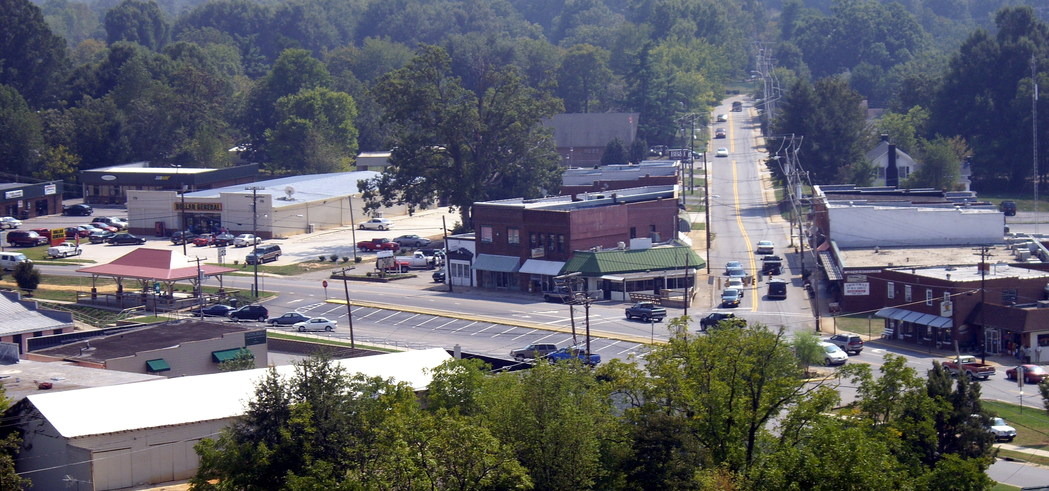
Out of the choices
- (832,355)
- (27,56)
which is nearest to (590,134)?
(27,56)

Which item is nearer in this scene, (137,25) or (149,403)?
(149,403)

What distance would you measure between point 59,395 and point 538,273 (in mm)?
35023

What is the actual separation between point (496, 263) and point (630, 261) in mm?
8023

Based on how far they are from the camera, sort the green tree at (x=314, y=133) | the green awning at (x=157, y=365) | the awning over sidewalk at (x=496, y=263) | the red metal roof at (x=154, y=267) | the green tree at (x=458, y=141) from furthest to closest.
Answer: the green tree at (x=314, y=133) → the green tree at (x=458, y=141) → the awning over sidewalk at (x=496, y=263) → the red metal roof at (x=154, y=267) → the green awning at (x=157, y=365)

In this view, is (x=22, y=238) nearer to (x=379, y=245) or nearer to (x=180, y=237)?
(x=180, y=237)

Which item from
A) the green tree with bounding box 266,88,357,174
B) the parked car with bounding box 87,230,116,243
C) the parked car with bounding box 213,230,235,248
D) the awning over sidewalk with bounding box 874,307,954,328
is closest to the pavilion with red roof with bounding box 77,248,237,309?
the parked car with bounding box 213,230,235,248

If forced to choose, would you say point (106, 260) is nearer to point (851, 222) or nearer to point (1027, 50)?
point (851, 222)

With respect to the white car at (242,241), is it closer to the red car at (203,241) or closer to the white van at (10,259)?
the red car at (203,241)

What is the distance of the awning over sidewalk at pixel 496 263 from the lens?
67375 millimetres

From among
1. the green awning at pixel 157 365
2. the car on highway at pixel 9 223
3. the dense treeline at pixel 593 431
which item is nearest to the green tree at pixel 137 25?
the car on highway at pixel 9 223

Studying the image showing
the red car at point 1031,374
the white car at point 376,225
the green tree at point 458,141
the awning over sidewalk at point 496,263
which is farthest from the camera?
the white car at point 376,225

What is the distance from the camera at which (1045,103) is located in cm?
9544

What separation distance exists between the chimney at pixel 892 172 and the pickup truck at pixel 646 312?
137 ft

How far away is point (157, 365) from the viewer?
43875 millimetres
